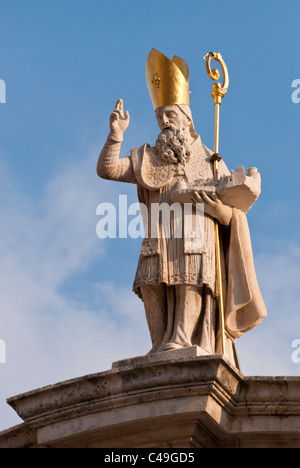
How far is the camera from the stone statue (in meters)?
12.3

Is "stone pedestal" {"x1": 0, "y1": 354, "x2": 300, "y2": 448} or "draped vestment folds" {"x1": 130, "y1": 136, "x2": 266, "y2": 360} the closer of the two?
"stone pedestal" {"x1": 0, "y1": 354, "x2": 300, "y2": 448}

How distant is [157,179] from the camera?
13.0 m

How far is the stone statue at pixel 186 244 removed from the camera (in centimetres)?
1227

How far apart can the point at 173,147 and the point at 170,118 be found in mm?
413

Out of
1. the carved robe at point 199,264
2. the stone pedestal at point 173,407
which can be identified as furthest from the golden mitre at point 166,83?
the stone pedestal at point 173,407

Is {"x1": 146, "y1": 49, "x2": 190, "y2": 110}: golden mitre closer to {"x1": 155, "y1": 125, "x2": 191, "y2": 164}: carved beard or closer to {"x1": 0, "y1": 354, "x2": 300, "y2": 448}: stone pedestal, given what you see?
{"x1": 155, "y1": 125, "x2": 191, "y2": 164}: carved beard

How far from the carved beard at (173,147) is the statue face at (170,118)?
0.24ft

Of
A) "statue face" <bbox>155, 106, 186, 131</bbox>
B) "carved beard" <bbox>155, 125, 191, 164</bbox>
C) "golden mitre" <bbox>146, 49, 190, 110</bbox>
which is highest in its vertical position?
"golden mitre" <bbox>146, 49, 190, 110</bbox>

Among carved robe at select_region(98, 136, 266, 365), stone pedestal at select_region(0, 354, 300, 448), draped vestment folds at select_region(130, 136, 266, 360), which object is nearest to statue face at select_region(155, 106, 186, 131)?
carved robe at select_region(98, 136, 266, 365)

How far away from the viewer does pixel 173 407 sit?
11.2 meters

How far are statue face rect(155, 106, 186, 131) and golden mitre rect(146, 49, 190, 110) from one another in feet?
0.22

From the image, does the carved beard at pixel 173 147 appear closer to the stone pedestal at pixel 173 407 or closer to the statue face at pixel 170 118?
the statue face at pixel 170 118
